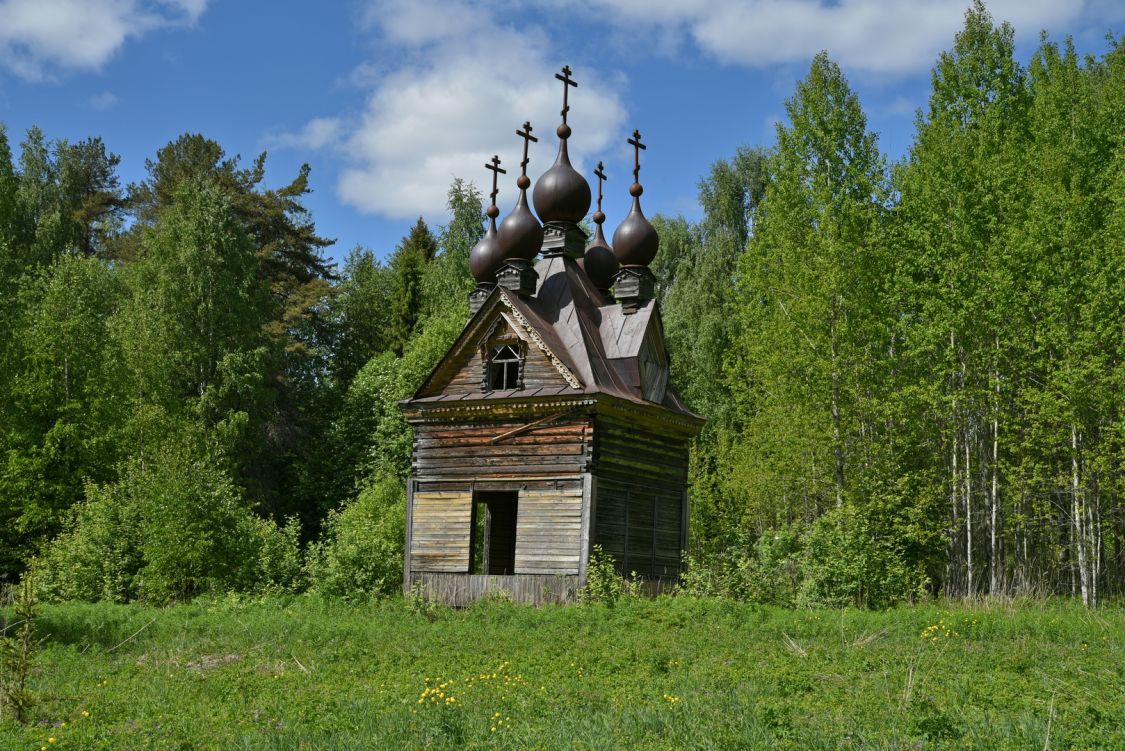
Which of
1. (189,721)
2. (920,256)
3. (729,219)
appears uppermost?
(729,219)

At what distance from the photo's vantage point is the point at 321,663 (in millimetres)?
13750

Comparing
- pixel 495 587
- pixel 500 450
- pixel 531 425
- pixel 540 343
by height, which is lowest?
pixel 495 587

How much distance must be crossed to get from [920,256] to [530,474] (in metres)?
10.8

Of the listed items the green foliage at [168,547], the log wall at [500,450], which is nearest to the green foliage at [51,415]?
the green foliage at [168,547]

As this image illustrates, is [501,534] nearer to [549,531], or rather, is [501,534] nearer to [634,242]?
[549,531]

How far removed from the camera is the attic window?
74.8ft

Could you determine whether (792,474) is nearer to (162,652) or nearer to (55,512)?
(162,652)

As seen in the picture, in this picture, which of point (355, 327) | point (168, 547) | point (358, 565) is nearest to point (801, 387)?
point (358, 565)

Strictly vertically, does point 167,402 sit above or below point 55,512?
above

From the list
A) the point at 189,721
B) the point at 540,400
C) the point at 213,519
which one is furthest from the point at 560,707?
the point at 213,519

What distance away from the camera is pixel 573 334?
904 inches

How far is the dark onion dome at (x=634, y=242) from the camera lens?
24.6 metres

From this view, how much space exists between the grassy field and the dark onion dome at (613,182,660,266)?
30.5 feet

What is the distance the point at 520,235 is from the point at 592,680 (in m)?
14.1
